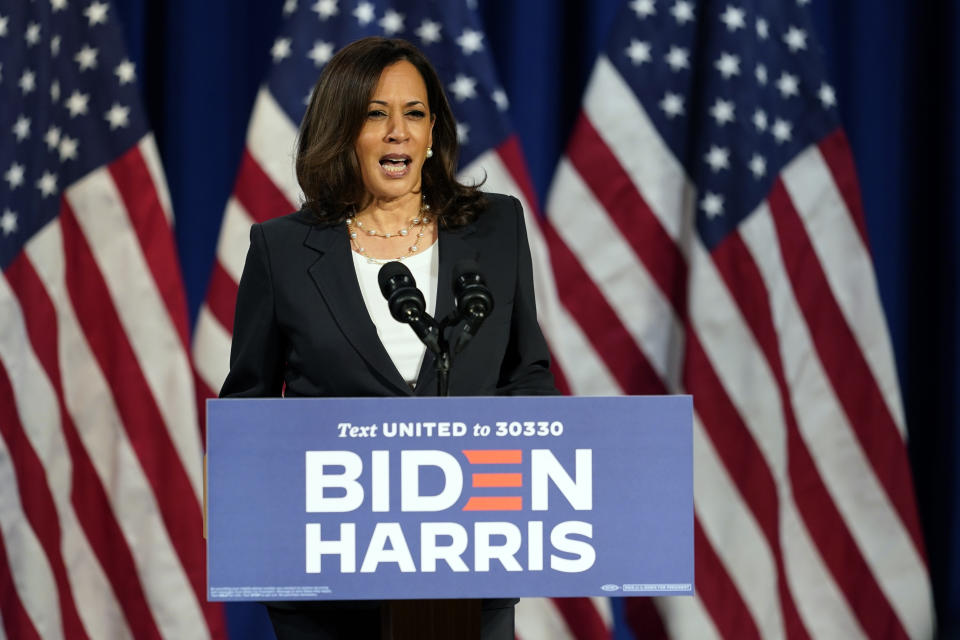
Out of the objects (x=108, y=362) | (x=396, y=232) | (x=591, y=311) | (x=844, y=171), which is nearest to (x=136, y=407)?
(x=108, y=362)

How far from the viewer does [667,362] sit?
357 centimetres

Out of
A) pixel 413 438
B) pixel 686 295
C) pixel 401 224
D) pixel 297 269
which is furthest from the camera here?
pixel 686 295

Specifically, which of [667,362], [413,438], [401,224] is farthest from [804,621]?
[413,438]

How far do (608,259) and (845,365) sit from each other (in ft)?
2.54

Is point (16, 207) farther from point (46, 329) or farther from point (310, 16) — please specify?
point (310, 16)

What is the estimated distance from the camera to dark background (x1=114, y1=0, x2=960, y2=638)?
3.60 metres

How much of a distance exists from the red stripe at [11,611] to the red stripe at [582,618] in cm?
152

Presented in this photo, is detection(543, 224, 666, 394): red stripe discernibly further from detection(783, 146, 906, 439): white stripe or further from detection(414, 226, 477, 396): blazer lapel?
detection(414, 226, 477, 396): blazer lapel

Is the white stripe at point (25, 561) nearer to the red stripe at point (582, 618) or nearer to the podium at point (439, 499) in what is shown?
the red stripe at point (582, 618)

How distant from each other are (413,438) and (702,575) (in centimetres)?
228

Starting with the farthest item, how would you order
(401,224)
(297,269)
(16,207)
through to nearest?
1. (16,207)
2. (401,224)
3. (297,269)

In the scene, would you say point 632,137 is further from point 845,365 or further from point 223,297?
point 223,297

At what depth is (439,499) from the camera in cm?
138

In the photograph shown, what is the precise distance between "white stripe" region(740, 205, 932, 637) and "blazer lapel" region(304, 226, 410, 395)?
77.5 inches
